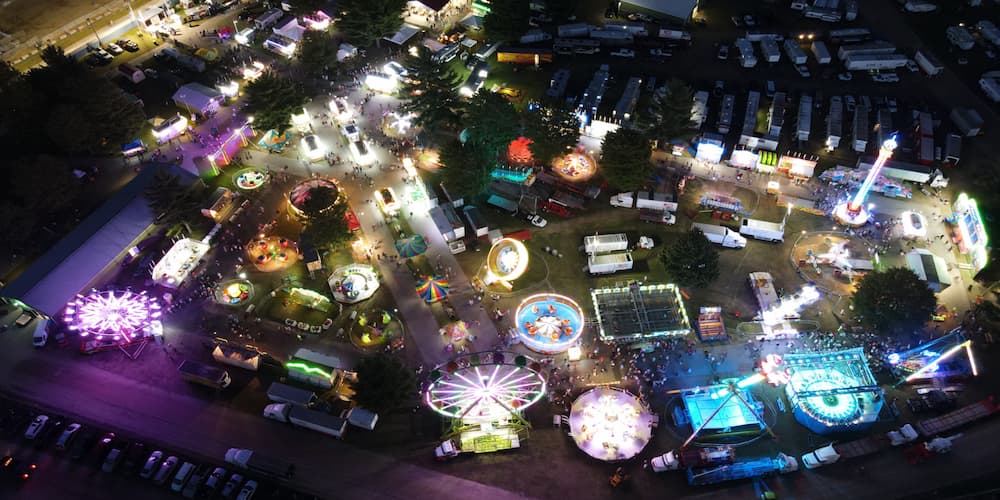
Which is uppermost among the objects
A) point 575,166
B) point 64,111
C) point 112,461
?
point 64,111

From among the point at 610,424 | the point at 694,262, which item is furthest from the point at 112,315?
the point at 694,262

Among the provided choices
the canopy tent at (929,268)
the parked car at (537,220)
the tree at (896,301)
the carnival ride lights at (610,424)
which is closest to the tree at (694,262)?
the tree at (896,301)

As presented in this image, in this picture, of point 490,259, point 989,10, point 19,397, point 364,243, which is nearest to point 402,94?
point 364,243

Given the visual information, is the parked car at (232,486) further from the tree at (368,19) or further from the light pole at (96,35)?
the light pole at (96,35)

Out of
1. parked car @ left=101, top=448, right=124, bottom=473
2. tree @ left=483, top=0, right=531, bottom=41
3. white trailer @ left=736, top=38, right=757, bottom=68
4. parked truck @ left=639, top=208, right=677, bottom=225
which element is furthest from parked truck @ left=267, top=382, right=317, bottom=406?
white trailer @ left=736, top=38, right=757, bottom=68

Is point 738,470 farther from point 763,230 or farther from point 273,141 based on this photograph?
point 273,141

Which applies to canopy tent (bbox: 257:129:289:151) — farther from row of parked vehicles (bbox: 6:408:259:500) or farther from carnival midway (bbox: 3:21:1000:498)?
row of parked vehicles (bbox: 6:408:259:500)

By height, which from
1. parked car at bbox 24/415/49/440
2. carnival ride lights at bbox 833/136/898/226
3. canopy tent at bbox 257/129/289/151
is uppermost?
canopy tent at bbox 257/129/289/151
